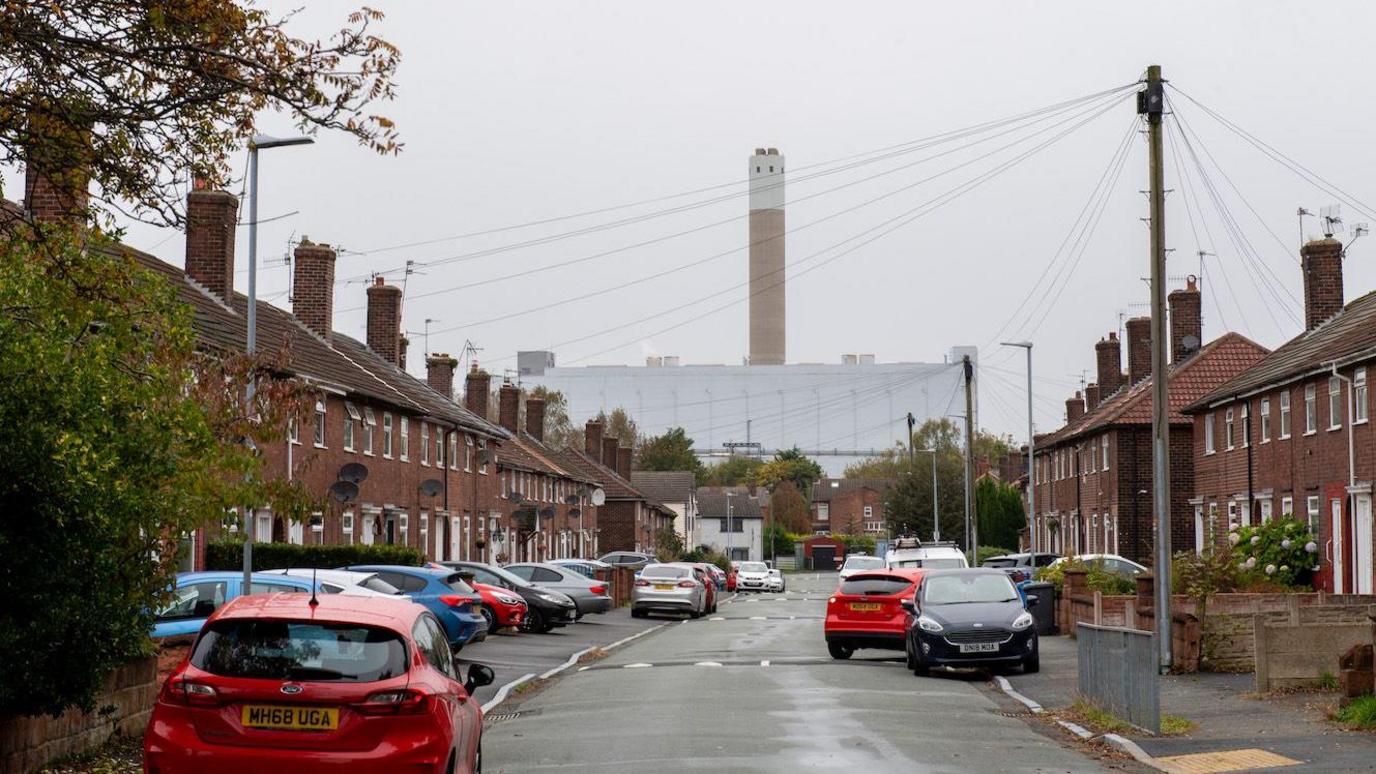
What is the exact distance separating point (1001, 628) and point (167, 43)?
601 inches

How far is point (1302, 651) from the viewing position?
717 inches

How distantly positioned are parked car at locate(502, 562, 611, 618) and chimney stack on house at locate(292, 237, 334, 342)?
1056 cm

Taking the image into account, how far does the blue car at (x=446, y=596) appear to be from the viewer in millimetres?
27312

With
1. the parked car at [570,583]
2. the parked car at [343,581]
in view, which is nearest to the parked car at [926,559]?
the parked car at [570,583]

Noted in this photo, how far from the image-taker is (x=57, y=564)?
11070mm

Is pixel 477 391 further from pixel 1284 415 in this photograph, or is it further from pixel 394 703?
pixel 394 703

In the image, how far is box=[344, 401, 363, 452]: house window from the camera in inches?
1613

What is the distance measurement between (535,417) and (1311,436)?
174 feet

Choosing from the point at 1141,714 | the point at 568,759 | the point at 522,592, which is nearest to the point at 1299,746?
the point at 1141,714

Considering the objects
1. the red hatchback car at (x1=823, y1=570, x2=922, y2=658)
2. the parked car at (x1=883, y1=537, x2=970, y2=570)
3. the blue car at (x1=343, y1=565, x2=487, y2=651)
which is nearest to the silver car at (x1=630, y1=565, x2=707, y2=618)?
the parked car at (x1=883, y1=537, x2=970, y2=570)

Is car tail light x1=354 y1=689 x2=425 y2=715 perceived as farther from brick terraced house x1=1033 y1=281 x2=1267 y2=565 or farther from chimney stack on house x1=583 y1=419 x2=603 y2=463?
chimney stack on house x1=583 y1=419 x2=603 y2=463

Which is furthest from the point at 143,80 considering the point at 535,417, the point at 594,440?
the point at 594,440

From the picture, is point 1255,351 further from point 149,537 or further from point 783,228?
point 783,228

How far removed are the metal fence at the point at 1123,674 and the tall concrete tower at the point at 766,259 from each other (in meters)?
104
